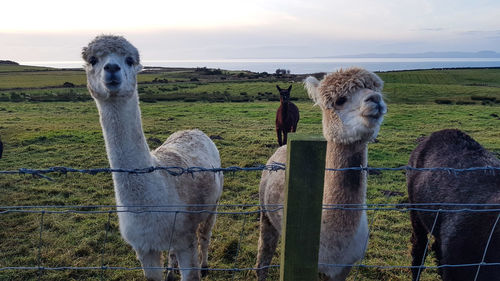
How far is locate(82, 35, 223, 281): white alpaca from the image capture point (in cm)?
262

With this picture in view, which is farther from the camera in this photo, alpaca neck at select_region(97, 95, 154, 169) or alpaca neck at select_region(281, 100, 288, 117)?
alpaca neck at select_region(281, 100, 288, 117)

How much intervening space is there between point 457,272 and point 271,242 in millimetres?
1618

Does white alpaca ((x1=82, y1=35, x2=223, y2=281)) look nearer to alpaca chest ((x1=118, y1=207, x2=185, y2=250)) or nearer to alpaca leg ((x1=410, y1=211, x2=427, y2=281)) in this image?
alpaca chest ((x1=118, y1=207, x2=185, y2=250))

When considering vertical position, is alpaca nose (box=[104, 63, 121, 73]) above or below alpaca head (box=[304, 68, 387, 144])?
above

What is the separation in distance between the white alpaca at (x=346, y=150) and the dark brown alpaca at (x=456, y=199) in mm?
587

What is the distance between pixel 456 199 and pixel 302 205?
218 cm

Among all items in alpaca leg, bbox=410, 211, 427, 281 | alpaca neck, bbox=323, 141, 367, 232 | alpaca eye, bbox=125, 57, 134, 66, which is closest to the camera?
alpaca neck, bbox=323, 141, 367, 232

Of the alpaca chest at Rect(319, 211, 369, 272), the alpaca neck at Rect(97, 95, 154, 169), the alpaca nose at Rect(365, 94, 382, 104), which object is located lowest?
the alpaca chest at Rect(319, 211, 369, 272)

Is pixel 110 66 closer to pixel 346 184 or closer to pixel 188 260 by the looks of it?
pixel 188 260

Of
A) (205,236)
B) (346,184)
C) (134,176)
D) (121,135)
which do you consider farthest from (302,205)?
(205,236)

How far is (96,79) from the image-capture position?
2.71m

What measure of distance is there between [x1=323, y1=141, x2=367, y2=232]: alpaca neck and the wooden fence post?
98 cm

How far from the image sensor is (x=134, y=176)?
260 cm

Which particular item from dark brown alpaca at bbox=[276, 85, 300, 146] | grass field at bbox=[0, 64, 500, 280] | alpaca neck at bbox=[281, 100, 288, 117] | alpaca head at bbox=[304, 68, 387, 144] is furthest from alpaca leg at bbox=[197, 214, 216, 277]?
alpaca neck at bbox=[281, 100, 288, 117]
